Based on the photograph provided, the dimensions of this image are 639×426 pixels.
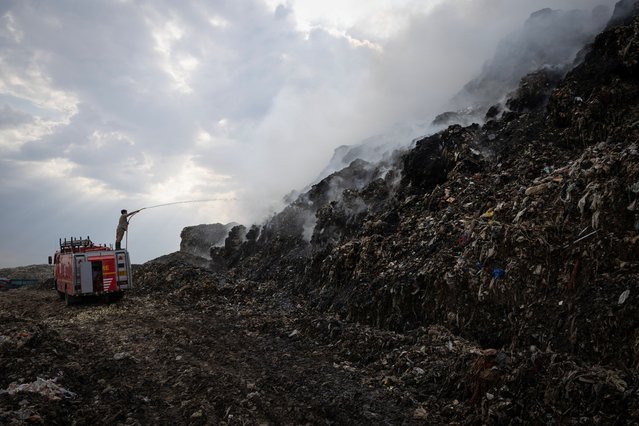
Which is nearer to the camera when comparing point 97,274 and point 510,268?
point 510,268

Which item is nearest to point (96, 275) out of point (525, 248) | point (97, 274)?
point (97, 274)

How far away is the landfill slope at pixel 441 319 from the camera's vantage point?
5.40m

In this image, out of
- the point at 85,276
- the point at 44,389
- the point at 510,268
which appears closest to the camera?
the point at 44,389

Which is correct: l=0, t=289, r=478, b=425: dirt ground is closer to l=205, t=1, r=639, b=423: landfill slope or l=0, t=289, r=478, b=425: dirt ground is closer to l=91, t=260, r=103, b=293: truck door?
l=205, t=1, r=639, b=423: landfill slope

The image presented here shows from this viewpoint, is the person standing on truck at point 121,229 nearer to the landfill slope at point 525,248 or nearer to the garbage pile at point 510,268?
the garbage pile at point 510,268

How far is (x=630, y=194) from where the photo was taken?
6.59m

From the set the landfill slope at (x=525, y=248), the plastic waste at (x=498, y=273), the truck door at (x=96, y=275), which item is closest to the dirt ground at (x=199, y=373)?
the landfill slope at (x=525, y=248)

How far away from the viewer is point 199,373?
6898 mm

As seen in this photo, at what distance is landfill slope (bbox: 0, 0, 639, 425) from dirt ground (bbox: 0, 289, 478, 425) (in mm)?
40

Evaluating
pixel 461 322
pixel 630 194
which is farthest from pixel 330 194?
pixel 630 194

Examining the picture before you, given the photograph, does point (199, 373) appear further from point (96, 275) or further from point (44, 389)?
point (96, 275)

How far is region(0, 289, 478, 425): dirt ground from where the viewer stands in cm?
548

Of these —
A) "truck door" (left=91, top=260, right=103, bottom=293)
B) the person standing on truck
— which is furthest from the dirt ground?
the person standing on truck

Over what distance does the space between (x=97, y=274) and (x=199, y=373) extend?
9284 mm
